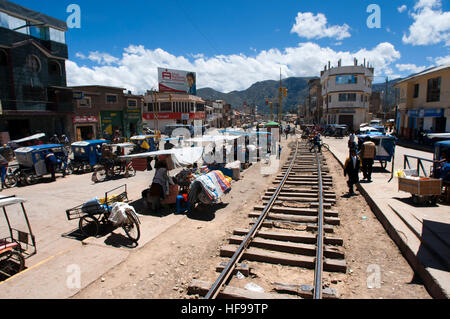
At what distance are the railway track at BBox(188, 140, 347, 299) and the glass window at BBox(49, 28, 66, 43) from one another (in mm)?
29928

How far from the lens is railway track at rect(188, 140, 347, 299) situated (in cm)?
457

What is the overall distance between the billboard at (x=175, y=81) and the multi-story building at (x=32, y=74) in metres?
26.1

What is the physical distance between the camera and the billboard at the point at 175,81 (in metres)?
54.8

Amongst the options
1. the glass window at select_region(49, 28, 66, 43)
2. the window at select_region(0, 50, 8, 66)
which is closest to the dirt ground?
the window at select_region(0, 50, 8, 66)

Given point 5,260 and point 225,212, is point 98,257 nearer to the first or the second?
point 5,260

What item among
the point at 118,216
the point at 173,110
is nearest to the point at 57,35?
the point at 173,110

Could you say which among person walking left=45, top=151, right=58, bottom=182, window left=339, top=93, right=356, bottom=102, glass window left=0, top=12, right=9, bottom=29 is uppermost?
glass window left=0, top=12, right=9, bottom=29

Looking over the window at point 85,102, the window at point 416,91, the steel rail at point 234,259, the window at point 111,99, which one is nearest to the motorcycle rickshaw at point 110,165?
the steel rail at point 234,259

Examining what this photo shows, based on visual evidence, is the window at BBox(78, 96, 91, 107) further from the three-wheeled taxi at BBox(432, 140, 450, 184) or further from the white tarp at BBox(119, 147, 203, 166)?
the three-wheeled taxi at BBox(432, 140, 450, 184)

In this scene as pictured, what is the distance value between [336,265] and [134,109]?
3966 cm

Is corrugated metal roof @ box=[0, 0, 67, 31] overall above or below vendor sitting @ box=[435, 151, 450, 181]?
above

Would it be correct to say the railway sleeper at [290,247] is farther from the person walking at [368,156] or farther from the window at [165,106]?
the window at [165,106]

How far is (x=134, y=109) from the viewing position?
1587 inches

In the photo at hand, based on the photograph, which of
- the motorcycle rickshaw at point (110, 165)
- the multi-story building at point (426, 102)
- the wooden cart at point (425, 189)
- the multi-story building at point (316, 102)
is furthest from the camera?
the multi-story building at point (316, 102)
